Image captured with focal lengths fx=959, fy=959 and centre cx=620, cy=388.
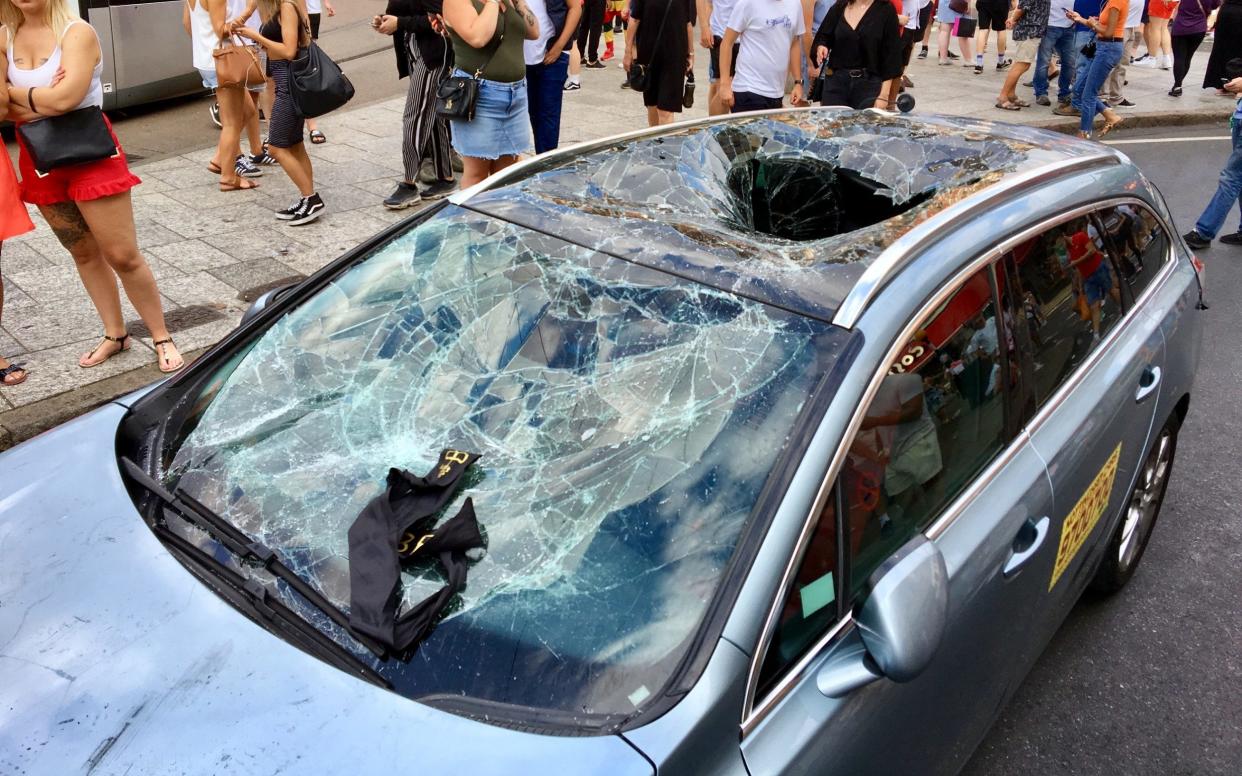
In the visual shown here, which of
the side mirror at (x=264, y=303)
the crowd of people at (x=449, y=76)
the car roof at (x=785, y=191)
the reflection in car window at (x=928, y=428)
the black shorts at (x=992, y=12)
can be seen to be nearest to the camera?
the reflection in car window at (x=928, y=428)

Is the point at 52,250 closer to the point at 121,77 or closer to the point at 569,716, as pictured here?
the point at 121,77

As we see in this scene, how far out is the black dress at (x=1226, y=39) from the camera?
8414 mm

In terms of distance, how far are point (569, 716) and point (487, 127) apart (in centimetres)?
477

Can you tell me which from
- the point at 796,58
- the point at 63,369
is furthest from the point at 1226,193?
the point at 63,369

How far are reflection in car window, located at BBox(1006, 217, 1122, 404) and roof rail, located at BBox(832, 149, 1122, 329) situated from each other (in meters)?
0.15

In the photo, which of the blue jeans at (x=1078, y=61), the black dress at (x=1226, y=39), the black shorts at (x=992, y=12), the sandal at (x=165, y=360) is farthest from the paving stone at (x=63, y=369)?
the black shorts at (x=992, y=12)

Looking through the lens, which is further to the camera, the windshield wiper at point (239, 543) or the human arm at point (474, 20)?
the human arm at point (474, 20)

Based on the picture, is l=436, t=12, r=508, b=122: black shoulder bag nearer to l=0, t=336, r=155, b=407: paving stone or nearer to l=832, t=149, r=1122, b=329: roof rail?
l=0, t=336, r=155, b=407: paving stone

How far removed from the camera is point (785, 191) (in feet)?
11.0

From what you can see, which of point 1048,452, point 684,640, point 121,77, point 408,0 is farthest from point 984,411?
point 121,77

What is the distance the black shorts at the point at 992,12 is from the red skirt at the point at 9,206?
12682 mm

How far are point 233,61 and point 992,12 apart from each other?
34.5 feet

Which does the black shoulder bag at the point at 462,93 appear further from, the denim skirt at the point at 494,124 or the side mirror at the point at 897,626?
the side mirror at the point at 897,626

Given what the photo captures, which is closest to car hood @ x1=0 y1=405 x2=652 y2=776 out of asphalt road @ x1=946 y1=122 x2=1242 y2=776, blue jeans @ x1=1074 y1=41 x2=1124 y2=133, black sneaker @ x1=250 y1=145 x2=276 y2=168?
asphalt road @ x1=946 y1=122 x2=1242 y2=776
